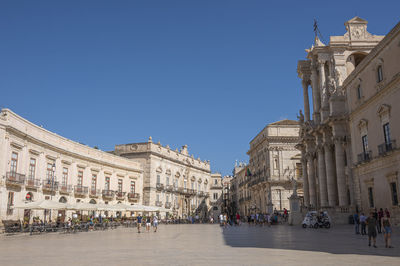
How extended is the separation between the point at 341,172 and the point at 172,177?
33.1 metres

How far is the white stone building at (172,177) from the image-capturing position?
5328 cm

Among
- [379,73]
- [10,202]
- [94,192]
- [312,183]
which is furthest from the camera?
[94,192]

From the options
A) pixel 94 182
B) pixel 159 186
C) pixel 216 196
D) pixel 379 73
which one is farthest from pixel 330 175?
pixel 216 196

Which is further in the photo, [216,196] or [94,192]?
[216,196]

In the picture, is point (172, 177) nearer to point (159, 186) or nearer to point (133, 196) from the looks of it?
point (159, 186)

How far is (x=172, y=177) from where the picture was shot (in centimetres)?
5931

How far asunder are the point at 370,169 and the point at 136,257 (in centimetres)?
1937

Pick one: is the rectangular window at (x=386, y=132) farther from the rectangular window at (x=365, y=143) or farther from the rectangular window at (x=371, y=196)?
the rectangular window at (x=371, y=196)

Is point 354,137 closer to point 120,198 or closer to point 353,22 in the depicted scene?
point 353,22

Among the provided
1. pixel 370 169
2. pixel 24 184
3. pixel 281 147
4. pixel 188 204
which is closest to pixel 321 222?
pixel 370 169

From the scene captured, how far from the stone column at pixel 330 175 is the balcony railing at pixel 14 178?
24.0 m

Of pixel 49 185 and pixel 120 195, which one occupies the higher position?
pixel 49 185

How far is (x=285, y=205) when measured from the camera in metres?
49.3

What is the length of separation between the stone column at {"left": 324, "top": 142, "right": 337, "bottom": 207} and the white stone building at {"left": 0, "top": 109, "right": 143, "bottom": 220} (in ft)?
73.4
